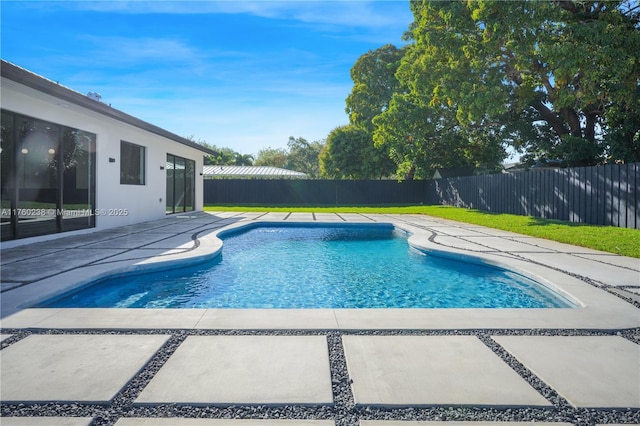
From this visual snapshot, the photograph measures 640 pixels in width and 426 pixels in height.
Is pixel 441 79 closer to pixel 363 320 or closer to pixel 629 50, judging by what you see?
pixel 629 50

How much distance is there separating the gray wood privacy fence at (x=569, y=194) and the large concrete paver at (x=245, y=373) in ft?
29.3

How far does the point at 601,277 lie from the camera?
424cm

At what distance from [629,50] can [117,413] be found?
1228 cm

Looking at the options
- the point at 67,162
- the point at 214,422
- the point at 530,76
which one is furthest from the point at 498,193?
the point at 214,422

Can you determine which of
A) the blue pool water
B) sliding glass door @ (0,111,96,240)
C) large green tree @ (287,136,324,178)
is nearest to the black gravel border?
the blue pool water

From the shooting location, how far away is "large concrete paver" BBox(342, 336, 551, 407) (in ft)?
5.77

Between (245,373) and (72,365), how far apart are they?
1.00 m

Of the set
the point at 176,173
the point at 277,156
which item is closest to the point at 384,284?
the point at 176,173

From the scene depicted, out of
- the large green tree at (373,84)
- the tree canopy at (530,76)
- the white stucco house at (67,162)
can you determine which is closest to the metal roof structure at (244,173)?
the large green tree at (373,84)

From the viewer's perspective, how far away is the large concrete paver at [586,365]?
5.87 ft

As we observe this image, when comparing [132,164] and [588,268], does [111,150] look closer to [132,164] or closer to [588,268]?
[132,164]

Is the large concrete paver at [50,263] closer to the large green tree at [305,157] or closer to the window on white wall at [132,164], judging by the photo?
the window on white wall at [132,164]

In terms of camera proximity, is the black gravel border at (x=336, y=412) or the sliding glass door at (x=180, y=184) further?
the sliding glass door at (x=180, y=184)

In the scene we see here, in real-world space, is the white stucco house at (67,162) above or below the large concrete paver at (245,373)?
above
